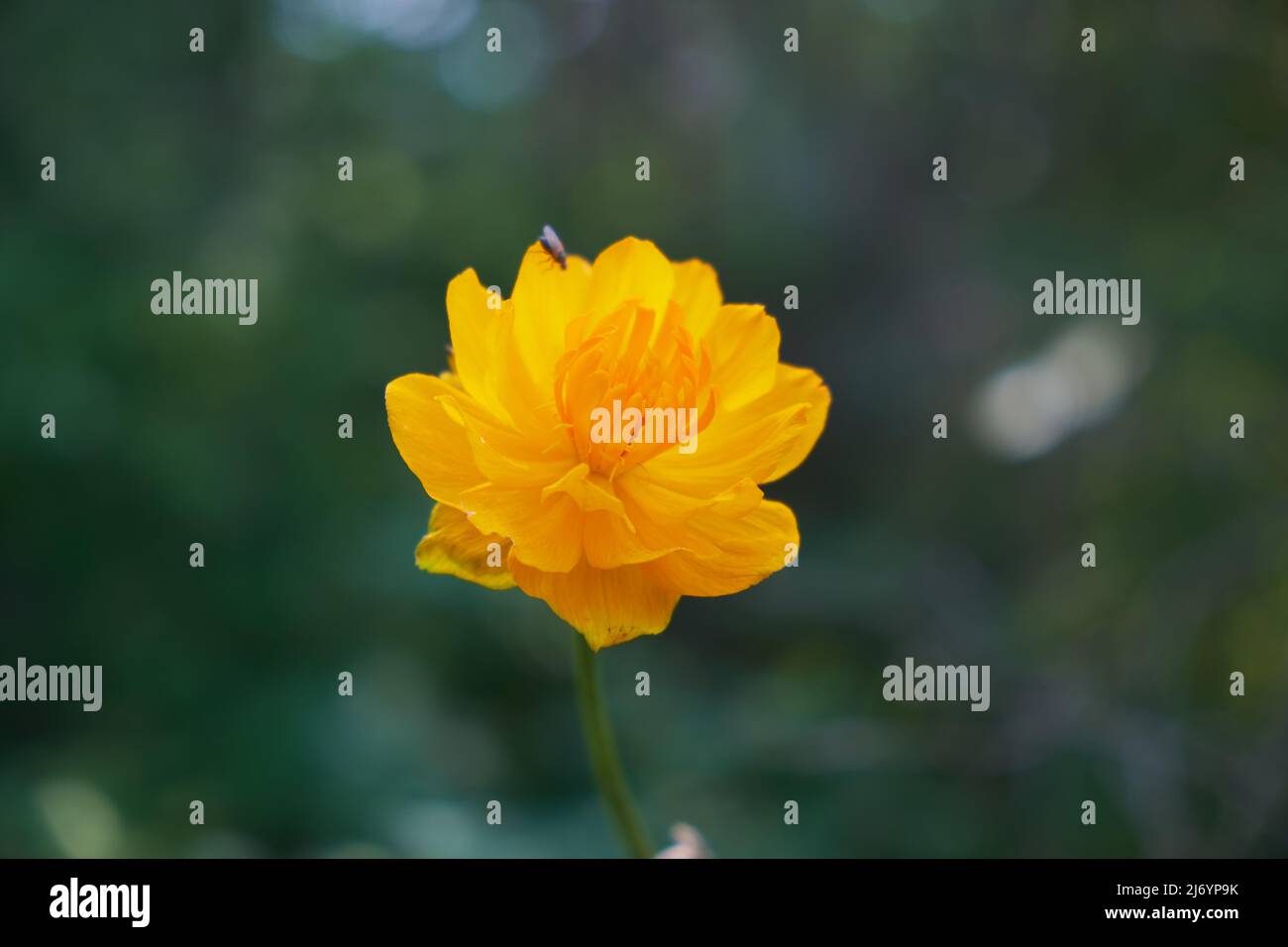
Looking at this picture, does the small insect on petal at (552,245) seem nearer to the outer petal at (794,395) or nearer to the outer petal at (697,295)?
the outer petal at (697,295)

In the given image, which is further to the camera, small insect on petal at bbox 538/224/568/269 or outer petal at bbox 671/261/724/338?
outer petal at bbox 671/261/724/338

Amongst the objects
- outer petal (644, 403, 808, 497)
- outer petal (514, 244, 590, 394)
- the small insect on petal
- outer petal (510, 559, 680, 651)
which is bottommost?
outer petal (510, 559, 680, 651)

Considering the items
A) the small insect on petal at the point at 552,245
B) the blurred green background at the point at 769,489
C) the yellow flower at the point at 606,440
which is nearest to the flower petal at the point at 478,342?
the yellow flower at the point at 606,440

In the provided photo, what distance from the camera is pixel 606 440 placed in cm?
160

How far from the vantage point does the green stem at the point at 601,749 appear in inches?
59.3

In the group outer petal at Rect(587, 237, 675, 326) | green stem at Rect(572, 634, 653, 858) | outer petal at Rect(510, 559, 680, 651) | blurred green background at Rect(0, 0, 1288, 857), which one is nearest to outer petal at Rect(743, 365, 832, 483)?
outer petal at Rect(587, 237, 675, 326)

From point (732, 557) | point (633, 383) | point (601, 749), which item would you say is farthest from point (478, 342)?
point (601, 749)

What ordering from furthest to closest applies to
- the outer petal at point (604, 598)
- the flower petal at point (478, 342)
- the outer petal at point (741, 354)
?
the outer petal at point (741, 354), the flower petal at point (478, 342), the outer petal at point (604, 598)

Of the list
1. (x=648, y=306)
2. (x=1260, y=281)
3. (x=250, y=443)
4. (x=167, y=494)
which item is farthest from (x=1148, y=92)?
(x=167, y=494)

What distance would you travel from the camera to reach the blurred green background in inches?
112

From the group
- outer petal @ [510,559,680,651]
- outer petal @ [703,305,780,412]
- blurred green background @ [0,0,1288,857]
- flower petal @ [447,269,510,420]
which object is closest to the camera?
outer petal @ [510,559,680,651]

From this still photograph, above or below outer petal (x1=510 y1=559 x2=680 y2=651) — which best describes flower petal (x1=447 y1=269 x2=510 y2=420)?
above

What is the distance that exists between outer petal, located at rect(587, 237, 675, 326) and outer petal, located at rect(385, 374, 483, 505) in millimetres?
304

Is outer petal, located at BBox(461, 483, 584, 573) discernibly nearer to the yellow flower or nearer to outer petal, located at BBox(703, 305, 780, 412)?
the yellow flower
